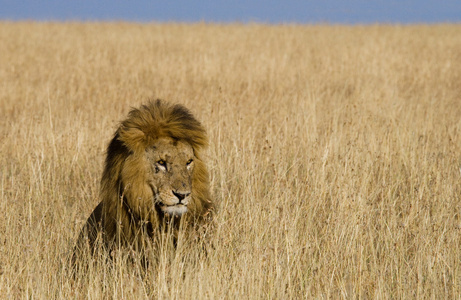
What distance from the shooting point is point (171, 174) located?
367cm

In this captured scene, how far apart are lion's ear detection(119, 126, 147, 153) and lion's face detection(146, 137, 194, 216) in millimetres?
59

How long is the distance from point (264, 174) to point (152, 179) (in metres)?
2.39

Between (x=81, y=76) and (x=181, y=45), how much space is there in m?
5.06

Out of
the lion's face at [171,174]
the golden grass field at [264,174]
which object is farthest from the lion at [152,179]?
the golden grass field at [264,174]

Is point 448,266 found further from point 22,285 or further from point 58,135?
point 58,135

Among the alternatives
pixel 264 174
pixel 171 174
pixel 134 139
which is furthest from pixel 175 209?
pixel 264 174

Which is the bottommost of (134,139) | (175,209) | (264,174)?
(175,209)

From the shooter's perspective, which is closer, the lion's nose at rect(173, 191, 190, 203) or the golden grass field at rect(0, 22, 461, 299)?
the lion's nose at rect(173, 191, 190, 203)

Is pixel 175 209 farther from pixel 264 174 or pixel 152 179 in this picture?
pixel 264 174

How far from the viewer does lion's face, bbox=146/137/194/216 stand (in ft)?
11.8

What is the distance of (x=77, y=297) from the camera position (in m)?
3.61

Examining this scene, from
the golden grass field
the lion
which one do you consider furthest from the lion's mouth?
the golden grass field

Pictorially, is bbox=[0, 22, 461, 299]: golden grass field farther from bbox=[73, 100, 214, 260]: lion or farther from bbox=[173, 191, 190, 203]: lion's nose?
bbox=[173, 191, 190, 203]: lion's nose

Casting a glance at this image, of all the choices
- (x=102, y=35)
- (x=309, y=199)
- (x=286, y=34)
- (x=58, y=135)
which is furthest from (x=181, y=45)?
(x=309, y=199)
